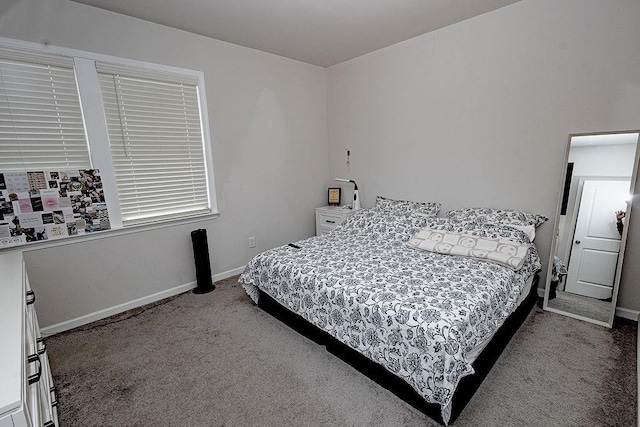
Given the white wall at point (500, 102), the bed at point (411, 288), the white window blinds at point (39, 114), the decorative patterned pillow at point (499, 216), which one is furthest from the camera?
the decorative patterned pillow at point (499, 216)

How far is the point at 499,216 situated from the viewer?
102 inches

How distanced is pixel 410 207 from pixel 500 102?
1237 millimetres

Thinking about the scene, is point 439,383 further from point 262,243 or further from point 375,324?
point 262,243

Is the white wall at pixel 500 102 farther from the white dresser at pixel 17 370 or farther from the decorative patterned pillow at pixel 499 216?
the white dresser at pixel 17 370

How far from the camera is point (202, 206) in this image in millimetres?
3131

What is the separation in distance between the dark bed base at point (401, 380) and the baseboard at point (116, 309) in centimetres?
109

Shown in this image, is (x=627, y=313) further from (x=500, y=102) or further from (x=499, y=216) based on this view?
(x=500, y=102)

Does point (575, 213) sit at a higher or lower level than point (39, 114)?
lower

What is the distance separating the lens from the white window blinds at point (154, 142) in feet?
8.23

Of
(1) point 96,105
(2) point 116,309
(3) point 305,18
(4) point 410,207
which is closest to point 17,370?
(2) point 116,309

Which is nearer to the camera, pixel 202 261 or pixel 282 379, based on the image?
pixel 282 379

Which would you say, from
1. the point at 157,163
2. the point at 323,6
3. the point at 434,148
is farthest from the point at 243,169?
the point at 434,148

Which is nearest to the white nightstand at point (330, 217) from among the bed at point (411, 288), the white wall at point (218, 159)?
the white wall at point (218, 159)

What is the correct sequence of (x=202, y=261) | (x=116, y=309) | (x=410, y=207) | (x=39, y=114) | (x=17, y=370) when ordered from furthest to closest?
(x=410, y=207), (x=202, y=261), (x=116, y=309), (x=39, y=114), (x=17, y=370)
